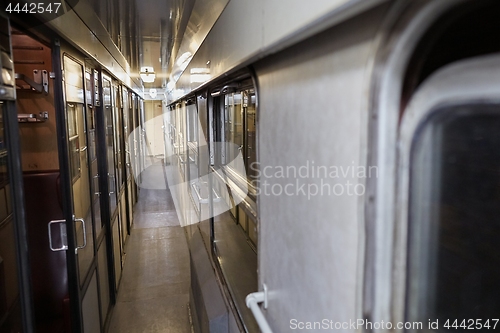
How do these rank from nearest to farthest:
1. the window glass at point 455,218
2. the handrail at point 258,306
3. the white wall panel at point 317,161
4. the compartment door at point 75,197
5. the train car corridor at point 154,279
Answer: the window glass at point 455,218, the white wall panel at point 317,161, the handrail at point 258,306, the compartment door at point 75,197, the train car corridor at point 154,279

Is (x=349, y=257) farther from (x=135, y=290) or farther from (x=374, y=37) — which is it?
(x=135, y=290)

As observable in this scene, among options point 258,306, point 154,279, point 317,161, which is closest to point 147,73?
point 154,279

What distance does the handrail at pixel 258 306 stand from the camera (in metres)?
1.27

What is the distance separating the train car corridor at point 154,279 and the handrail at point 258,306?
2.25 m

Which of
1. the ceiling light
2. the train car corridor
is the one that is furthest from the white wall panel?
the ceiling light

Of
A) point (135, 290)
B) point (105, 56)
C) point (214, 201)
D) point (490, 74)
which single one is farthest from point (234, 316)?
point (105, 56)

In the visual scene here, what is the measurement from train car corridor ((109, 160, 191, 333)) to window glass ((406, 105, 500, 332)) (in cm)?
322

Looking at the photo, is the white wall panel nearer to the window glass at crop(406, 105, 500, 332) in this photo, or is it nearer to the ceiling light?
the window glass at crop(406, 105, 500, 332)

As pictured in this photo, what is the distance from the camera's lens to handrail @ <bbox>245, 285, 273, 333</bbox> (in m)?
1.27

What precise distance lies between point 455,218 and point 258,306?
107cm

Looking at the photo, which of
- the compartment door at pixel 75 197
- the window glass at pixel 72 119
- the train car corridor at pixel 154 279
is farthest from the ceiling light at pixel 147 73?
the window glass at pixel 72 119

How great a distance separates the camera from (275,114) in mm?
1292

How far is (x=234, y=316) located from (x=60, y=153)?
1.40 meters

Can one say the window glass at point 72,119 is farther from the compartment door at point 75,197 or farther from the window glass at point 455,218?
the window glass at point 455,218
